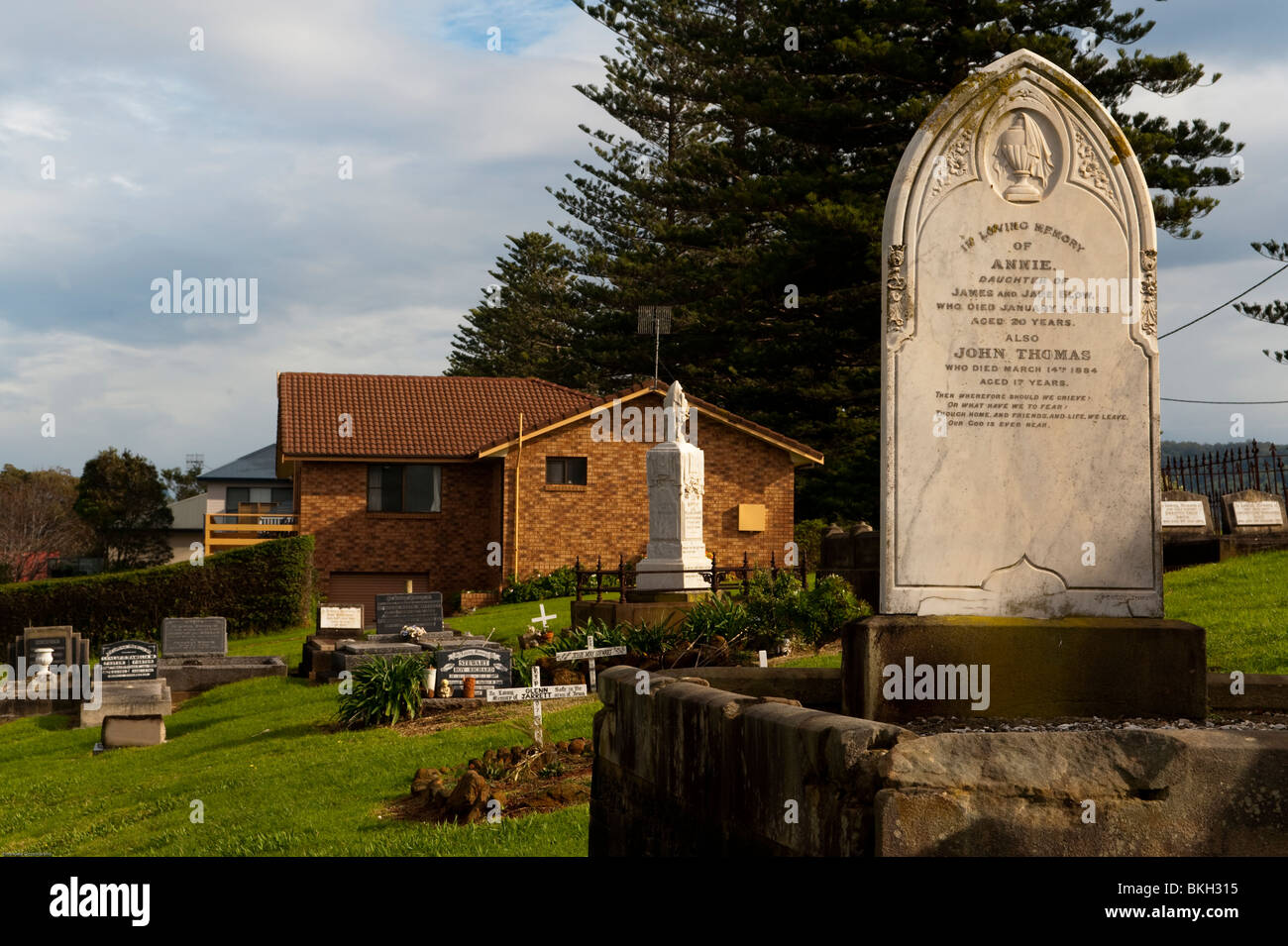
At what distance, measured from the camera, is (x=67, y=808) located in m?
12.3

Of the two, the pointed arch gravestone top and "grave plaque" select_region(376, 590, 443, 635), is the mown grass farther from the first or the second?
the pointed arch gravestone top

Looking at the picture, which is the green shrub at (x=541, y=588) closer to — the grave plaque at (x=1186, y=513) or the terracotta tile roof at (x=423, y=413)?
the terracotta tile roof at (x=423, y=413)

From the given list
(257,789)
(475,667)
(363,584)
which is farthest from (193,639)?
(363,584)

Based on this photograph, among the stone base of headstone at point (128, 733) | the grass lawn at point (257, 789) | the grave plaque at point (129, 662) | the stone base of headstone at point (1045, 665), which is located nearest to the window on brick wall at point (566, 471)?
the grave plaque at point (129, 662)

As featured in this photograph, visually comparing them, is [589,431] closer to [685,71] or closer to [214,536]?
[214,536]

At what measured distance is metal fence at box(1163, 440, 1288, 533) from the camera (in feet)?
73.5

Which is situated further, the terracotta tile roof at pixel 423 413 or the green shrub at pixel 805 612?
the terracotta tile roof at pixel 423 413

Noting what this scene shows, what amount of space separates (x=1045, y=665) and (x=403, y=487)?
102ft

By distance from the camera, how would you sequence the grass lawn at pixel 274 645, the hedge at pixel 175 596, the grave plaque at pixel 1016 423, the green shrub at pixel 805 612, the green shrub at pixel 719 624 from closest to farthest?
the grave plaque at pixel 1016 423 < the green shrub at pixel 719 624 < the green shrub at pixel 805 612 < the grass lawn at pixel 274 645 < the hedge at pixel 175 596

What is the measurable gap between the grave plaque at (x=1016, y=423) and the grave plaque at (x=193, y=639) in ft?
58.0

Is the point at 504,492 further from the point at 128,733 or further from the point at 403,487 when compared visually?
the point at 128,733

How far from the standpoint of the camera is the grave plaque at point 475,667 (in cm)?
1457
